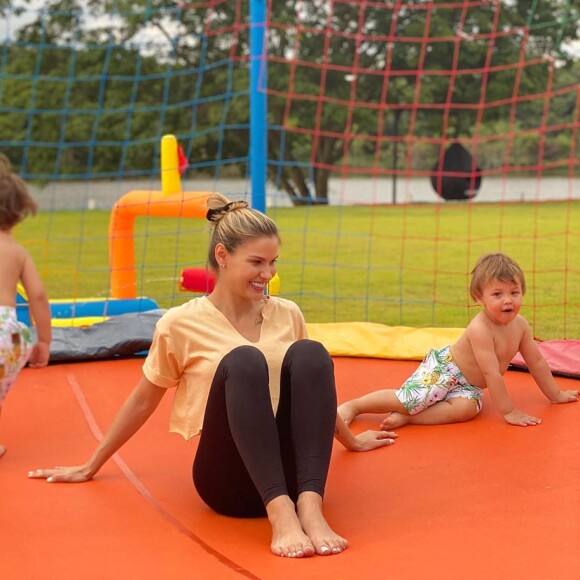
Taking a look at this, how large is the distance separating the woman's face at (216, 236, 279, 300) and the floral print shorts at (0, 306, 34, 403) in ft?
2.57

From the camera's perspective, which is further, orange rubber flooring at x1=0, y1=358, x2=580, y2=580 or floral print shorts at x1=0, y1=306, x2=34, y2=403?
floral print shorts at x1=0, y1=306, x2=34, y2=403

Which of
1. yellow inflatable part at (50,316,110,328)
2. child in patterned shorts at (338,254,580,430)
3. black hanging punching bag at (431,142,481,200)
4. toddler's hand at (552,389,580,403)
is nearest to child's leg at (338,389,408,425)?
child in patterned shorts at (338,254,580,430)

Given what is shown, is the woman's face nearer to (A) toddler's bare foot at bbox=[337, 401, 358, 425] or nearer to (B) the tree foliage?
(A) toddler's bare foot at bbox=[337, 401, 358, 425]

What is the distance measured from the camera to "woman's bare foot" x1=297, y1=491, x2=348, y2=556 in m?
2.29

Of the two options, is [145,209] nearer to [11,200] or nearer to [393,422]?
[11,200]

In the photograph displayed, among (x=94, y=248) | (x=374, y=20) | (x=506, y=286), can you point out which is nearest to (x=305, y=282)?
(x=94, y=248)

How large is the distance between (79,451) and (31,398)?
802mm

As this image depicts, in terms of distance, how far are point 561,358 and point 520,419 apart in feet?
2.85

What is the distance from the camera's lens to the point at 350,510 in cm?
262

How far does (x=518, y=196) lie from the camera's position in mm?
21281

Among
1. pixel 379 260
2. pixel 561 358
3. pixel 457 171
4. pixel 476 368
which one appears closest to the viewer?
pixel 476 368

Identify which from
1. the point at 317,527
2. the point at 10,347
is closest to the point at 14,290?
the point at 10,347

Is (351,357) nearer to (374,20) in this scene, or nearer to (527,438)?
(527,438)

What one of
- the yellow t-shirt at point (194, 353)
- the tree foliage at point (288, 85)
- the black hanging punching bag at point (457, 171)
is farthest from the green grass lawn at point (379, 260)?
the tree foliage at point (288, 85)
